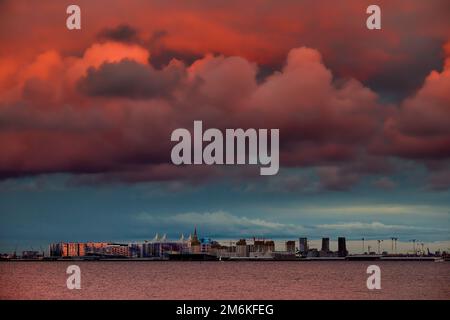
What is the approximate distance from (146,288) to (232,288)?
16.2 meters

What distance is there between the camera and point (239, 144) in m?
67.6

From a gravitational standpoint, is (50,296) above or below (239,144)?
below
